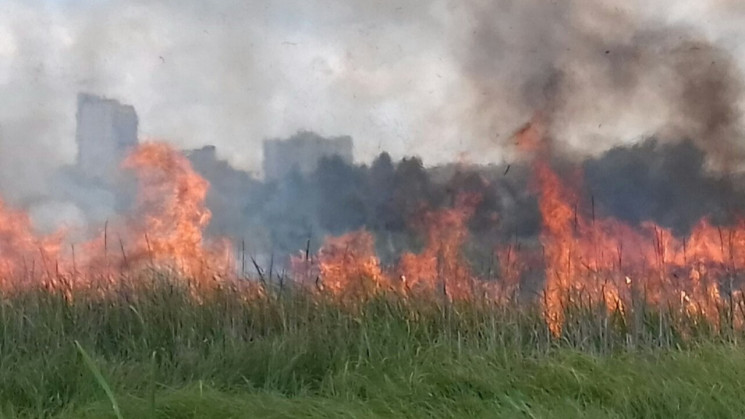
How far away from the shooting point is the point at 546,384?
153 inches

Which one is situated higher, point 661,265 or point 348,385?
point 661,265

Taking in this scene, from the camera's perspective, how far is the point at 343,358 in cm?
440

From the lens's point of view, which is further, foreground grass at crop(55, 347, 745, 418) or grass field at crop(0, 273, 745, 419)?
grass field at crop(0, 273, 745, 419)

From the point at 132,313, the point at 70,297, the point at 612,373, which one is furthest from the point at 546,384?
the point at 70,297

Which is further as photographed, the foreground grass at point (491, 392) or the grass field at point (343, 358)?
the grass field at point (343, 358)

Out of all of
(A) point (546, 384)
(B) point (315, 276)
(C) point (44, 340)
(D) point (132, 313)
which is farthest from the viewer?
(B) point (315, 276)

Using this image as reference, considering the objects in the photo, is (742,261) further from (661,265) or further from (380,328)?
(380,328)

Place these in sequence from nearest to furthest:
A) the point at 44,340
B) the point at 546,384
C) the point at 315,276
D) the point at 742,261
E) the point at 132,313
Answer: the point at 546,384
the point at 44,340
the point at 132,313
the point at 315,276
the point at 742,261

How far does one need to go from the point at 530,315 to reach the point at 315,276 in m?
1.85

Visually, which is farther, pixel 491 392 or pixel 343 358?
pixel 343 358

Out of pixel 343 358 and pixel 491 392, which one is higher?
pixel 343 358

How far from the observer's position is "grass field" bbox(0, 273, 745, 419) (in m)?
3.53

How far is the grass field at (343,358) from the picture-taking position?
3531 mm

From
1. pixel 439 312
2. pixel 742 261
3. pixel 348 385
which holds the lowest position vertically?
pixel 348 385
